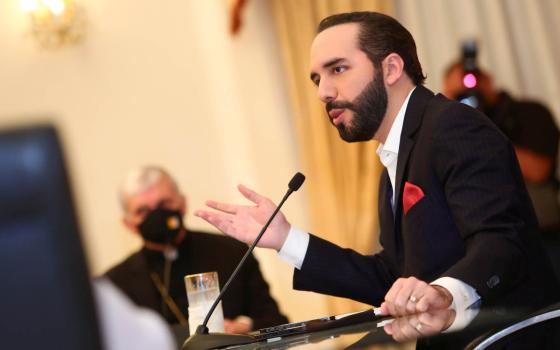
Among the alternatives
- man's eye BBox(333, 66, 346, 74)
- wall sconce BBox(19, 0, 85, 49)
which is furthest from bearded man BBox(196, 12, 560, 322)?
wall sconce BBox(19, 0, 85, 49)

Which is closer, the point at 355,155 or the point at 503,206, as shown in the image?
the point at 503,206

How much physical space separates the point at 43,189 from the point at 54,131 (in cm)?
5

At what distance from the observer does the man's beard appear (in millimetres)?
2684

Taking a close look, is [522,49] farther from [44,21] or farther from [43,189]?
[43,189]

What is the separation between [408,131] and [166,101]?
4.41 m

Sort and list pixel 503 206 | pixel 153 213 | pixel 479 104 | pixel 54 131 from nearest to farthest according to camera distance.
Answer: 1. pixel 54 131
2. pixel 503 206
3. pixel 153 213
4. pixel 479 104

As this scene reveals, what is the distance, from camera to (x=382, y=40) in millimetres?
2773

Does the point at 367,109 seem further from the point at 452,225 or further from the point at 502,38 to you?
the point at 502,38

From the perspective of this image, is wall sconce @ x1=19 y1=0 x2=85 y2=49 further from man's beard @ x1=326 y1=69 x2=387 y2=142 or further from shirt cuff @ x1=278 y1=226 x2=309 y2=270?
Result: shirt cuff @ x1=278 y1=226 x2=309 y2=270

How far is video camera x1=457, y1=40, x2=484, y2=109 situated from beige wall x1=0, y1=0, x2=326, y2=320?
78.9 inches

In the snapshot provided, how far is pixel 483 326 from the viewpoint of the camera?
1.69 m

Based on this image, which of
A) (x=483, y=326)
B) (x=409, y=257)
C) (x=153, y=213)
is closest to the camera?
(x=483, y=326)

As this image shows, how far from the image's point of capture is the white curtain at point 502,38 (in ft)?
18.6

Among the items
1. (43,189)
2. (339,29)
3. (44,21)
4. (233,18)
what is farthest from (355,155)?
(43,189)
